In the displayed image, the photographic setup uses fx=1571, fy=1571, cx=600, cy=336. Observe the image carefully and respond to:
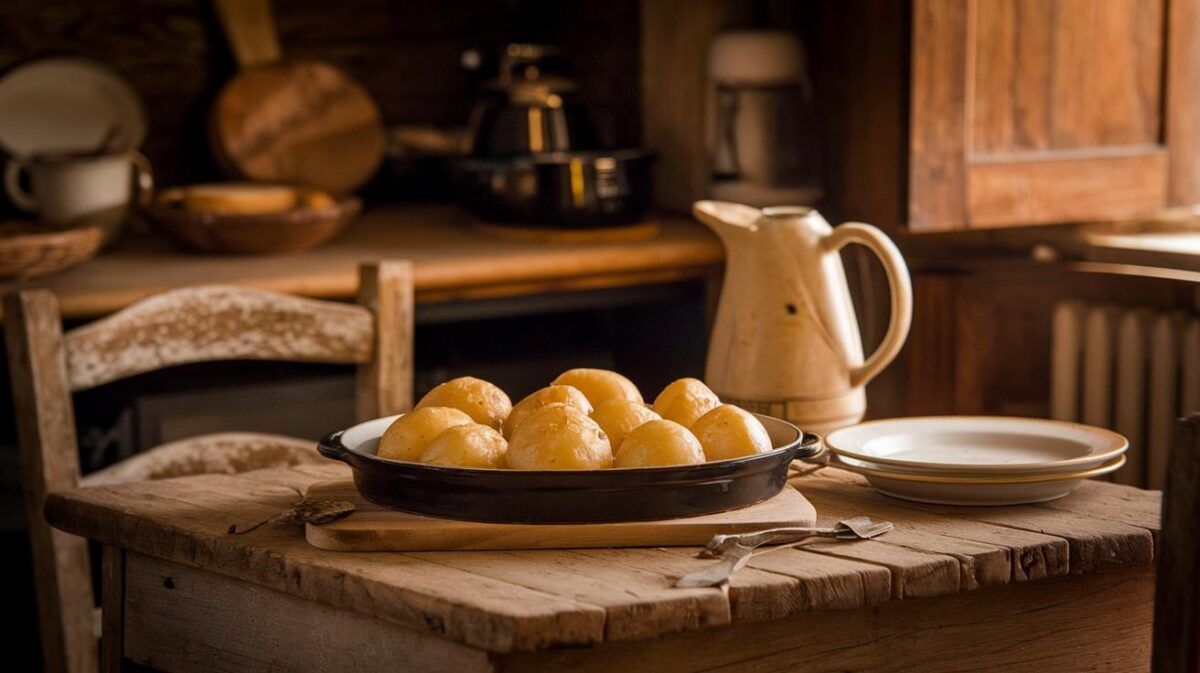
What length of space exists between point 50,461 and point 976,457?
34.0 inches

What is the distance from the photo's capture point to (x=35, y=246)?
2027 mm

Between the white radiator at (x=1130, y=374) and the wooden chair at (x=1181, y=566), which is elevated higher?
the wooden chair at (x=1181, y=566)

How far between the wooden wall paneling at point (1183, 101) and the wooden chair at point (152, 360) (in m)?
1.45

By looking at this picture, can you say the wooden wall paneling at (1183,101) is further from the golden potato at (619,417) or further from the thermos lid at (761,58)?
the golden potato at (619,417)

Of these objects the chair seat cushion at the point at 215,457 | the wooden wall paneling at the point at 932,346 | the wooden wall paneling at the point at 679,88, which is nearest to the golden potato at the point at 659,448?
the chair seat cushion at the point at 215,457

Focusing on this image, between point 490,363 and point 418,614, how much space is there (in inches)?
55.6

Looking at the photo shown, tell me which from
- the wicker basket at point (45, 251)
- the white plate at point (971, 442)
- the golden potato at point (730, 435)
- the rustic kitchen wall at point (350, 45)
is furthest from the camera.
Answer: the rustic kitchen wall at point (350, 45)

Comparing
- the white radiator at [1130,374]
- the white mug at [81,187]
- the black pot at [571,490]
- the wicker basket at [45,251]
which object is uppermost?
the white mug at [81,187]

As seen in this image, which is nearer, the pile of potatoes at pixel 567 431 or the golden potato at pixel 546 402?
the pile of potatoes at pixel 567 431

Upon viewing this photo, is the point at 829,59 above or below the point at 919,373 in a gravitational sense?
above

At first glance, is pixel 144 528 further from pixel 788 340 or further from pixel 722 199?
pixel 722 199

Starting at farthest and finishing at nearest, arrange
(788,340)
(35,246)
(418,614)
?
(35,246) → (788,340) → (418,614)

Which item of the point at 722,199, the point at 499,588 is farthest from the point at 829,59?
the point at 499,588

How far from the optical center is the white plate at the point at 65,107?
254 centimetres
